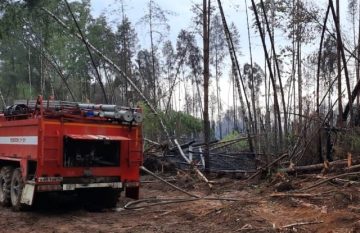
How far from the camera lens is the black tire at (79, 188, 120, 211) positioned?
11211mm

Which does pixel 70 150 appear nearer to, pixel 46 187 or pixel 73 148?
pixel 73 148

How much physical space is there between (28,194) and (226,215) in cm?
385

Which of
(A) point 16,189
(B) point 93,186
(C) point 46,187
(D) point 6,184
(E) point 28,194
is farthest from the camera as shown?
(D) point 6,184

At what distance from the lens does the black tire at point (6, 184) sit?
11234 mm

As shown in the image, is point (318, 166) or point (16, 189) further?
point (318, 166)

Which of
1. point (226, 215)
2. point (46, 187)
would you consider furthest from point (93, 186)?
point (226, 215)

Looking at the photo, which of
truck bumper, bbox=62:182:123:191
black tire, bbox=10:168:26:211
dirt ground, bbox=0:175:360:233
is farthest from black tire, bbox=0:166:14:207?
truck bumper, bbox=62:182:123:191

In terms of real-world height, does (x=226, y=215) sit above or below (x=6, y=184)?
below

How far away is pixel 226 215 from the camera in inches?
351

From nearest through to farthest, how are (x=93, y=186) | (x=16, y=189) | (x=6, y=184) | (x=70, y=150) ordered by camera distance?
1. (x=70, y=150)
2. (x=93, y=186)
3. (x=16, y=189)
4. (x=6, y=184)

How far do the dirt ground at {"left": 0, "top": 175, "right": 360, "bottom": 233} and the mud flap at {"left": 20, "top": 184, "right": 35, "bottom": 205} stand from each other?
12.3 inches

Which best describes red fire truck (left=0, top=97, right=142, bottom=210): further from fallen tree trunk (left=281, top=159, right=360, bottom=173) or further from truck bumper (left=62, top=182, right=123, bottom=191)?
fallen tree trunk (left=281, top=159, right=360, bottom=173)

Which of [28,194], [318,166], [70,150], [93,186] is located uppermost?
[70,150]

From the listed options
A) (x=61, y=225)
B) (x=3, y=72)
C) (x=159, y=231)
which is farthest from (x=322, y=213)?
(x=3, y=72)
